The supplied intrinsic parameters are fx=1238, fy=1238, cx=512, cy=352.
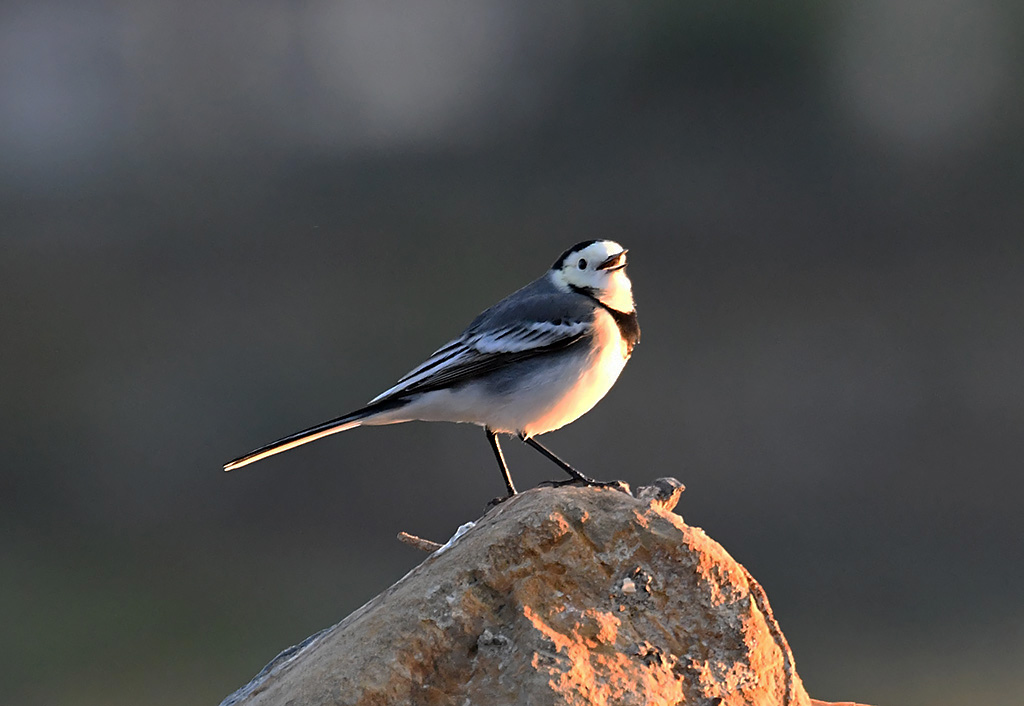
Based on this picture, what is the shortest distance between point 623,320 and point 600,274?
299 mm

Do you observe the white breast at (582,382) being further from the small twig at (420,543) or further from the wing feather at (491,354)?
the small twig at (420,543)

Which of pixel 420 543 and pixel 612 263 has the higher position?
pixel 612 263

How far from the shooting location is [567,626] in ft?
13.0

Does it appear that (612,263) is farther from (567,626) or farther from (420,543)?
(567,626)

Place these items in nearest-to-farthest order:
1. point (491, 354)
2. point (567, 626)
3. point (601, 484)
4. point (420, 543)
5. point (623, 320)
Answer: point (567, 626), point (601, 484), point (420, 543), point (491, 354), point (623, 320)

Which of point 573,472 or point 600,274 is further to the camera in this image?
point 600,274

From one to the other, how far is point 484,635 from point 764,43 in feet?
63.6

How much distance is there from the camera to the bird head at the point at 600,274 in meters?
7.11

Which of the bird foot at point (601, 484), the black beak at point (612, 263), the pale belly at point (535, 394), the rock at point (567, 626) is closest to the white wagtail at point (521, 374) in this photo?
the pale belly at point (535, 394)

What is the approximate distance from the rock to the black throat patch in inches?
104

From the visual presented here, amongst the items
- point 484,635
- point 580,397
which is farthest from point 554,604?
point 580,397

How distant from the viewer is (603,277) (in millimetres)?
7121

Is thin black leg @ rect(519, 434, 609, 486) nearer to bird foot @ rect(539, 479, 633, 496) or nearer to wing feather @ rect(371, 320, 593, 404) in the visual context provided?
bird foot @ rect(539, 479, 633, 496)

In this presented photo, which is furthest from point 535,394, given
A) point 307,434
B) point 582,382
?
point 307,434
